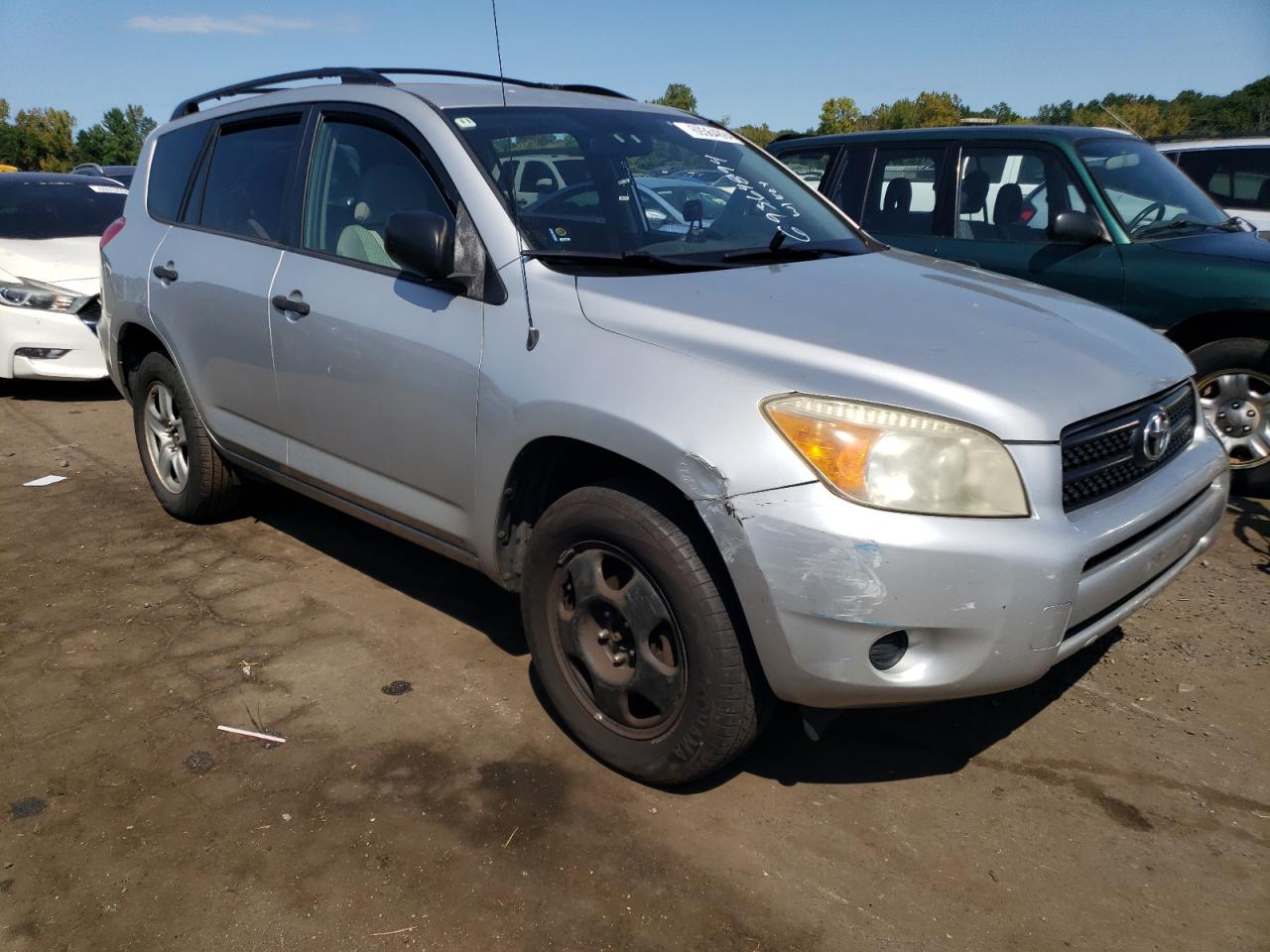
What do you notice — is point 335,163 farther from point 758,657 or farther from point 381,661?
point 758,657

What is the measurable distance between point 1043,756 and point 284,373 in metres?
2.82

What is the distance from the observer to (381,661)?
11.9 ft

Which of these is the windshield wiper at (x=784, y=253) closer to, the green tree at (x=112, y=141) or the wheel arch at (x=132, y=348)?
the wheel arch at (x=132, y=348)

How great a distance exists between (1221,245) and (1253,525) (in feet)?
4.66

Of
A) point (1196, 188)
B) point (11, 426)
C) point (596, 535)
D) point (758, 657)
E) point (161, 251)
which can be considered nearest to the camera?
point (758, 657)

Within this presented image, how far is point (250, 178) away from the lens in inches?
162

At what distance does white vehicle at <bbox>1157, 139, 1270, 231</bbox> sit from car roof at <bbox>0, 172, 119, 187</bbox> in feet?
29.4

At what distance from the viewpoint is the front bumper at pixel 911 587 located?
229 centimetres

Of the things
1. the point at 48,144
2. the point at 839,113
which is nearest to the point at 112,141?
the point at 48,144

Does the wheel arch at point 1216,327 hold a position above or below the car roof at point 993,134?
below

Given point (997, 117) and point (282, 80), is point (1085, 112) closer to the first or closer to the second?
point (997, 117)

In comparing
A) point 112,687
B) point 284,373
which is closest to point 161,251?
point 284,373

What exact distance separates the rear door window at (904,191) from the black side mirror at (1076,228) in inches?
30.3

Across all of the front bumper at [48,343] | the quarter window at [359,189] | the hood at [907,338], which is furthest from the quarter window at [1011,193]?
the front bumper at [48,343]
